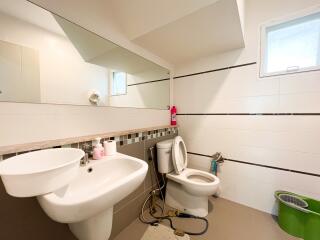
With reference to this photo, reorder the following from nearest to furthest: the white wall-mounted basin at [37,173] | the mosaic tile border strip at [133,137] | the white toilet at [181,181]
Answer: the white wall-mounted basin at [37,173] → the mosaic tile border strip at [133,137] → the white toilet at [181,181]

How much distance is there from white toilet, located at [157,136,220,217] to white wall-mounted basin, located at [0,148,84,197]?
1054 mm

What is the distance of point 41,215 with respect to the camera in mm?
907

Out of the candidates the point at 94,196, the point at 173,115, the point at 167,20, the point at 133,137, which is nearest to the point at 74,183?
the point at 94,196

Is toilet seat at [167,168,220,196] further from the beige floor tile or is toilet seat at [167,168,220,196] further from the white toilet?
the beige floor tile

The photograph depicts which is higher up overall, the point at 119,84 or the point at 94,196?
the point at 119,84

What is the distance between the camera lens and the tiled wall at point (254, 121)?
1.39 metres

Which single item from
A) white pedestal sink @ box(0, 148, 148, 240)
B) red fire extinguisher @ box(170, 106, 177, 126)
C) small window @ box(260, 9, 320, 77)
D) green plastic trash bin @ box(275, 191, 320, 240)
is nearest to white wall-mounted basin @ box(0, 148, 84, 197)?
white pedestal sink @ box(0, 148, 148, 240)

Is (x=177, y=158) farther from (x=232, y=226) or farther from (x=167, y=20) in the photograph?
(x=167, y=20)

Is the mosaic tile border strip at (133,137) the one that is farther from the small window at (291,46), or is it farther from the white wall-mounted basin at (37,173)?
the small window at (291,46)

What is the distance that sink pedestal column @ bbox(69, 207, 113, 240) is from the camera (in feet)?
2.69

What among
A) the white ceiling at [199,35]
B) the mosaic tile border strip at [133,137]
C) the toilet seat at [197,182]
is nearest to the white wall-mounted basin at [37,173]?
the mosaic tile border strip at [133,137]

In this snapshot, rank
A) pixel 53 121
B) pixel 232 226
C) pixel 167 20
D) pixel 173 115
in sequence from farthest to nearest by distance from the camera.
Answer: pixel 173 115
pixel 232 226
pixel 167 20
pixel 53 121

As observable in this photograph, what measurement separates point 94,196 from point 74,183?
41 cm

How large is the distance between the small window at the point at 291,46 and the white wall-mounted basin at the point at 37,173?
1.87m
